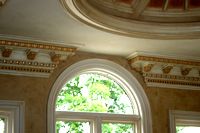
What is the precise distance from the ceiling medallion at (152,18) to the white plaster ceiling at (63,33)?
0.57 ft

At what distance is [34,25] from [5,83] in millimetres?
1114

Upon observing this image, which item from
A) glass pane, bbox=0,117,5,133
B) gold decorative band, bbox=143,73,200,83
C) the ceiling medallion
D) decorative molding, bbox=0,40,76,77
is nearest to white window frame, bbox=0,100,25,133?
glass pane, bbox=0,117,5,133

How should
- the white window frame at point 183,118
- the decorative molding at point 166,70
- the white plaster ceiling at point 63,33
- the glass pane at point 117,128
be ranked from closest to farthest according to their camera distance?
the white plaster ceiling at point 63,33 < the glass pane at point 117,128 < the decorative molding at point 166,70 < the white window frame at point 183,118

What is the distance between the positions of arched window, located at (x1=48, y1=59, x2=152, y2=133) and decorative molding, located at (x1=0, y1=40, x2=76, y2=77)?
0.98ft

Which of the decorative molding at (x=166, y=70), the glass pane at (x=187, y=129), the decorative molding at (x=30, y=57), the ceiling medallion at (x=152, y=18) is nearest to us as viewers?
the ceiling medallion at (x=152, y=18)

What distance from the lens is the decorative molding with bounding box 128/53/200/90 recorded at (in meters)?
7.23

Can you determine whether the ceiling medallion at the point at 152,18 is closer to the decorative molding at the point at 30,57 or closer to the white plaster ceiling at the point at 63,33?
the white plaster ceiling at the point at 63,33

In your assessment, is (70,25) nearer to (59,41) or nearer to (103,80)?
(59,41)

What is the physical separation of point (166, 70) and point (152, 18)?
4.34 ft

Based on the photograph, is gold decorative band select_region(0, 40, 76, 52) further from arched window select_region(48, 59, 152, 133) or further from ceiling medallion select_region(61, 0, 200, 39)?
ceiling medallion select_region(61, 0, 200, 39)

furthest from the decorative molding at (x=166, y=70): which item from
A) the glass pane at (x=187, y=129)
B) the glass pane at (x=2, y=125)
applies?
the glass pane at (x=2, y=125)

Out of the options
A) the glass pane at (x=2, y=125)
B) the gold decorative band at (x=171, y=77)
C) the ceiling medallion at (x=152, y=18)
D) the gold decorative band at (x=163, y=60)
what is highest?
the ceiling medallion at (x=152, y=18)

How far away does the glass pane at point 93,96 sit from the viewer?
271 inches

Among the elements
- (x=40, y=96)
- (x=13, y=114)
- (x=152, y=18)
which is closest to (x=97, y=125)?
(x=40, y=96)
